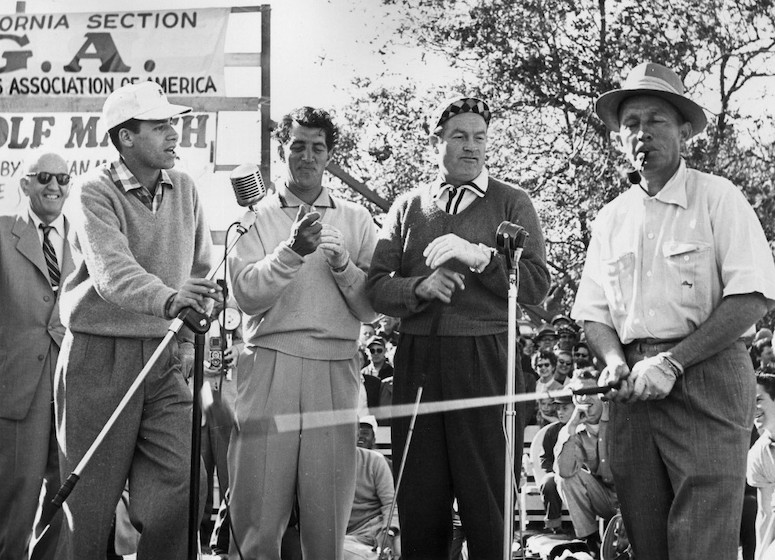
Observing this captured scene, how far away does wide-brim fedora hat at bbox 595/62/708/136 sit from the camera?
4.89 meters

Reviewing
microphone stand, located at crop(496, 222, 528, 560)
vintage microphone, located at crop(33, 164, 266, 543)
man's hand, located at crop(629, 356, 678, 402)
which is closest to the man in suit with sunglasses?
vintage microphone, located at crop(33, 164, 266, 543)

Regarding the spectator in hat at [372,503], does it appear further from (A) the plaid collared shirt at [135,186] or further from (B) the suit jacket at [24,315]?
(A) the plaid collared shirt at [135,186]

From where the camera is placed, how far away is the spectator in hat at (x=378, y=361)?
1119cm

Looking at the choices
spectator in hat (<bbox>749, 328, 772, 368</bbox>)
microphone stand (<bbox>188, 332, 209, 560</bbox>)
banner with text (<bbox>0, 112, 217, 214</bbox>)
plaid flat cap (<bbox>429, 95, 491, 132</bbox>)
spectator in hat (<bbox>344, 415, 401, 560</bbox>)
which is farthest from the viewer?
spectator in hat (<bbox>749, 328, 772, 368</bbox>)

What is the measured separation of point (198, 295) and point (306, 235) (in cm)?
68

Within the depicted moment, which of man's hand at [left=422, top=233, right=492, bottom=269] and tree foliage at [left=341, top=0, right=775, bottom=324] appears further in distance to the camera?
tree foliage at [left=341, top=0, right=775, bottom=324]

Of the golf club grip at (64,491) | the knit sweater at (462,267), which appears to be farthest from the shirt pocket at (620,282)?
the golf club grip at (64,491)

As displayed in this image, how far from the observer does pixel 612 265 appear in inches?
197

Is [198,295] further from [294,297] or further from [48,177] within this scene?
[48,177]

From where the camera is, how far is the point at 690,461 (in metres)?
4.63

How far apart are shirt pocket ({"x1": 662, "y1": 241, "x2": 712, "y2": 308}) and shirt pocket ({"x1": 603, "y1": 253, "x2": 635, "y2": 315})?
0.18 meters

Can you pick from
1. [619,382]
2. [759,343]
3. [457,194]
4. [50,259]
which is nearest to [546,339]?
[759,343]

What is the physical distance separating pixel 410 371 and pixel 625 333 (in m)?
1.08

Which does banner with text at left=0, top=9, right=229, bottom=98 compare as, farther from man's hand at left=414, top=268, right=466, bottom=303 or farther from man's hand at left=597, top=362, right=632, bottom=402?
man's hand at left=597, top=362, right=632, bottom=402
